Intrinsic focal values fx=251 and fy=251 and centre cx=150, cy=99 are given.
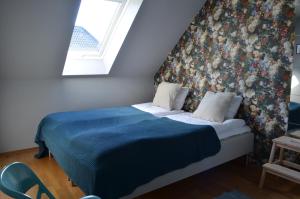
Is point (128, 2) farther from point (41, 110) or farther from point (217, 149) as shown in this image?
point (217, 149)

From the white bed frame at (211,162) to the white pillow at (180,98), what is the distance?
1.07 m

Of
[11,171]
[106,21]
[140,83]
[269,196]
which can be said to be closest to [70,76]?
[106,21]

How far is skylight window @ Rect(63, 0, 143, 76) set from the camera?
3.25 metres

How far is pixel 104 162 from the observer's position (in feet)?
5.99

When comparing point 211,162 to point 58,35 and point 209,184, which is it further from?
point 58,35

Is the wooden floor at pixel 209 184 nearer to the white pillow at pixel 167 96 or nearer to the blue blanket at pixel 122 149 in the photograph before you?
the blue blanket at pixel 122 149

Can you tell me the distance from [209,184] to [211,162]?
234 millimetres

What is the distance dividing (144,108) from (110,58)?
0.89 metres

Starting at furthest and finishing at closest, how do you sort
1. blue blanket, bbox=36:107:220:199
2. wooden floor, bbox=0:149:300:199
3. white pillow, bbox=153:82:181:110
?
1. white pillow, bbox=153:82:181:110
2. wooden floor, bbox=0:149:300:199
3. blue blanket, bbox=36:107:220:199

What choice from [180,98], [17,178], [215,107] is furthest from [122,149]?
[180,98]

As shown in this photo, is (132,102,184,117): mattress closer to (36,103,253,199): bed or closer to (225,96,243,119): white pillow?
(36,103,253,199): bed

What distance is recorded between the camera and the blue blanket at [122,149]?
183cm

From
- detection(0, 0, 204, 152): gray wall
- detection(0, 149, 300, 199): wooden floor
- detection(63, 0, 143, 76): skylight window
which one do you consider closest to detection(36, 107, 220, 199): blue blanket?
detection(0, 149, 300, 199): wooden floor

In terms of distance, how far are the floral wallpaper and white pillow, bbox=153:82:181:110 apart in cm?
28
